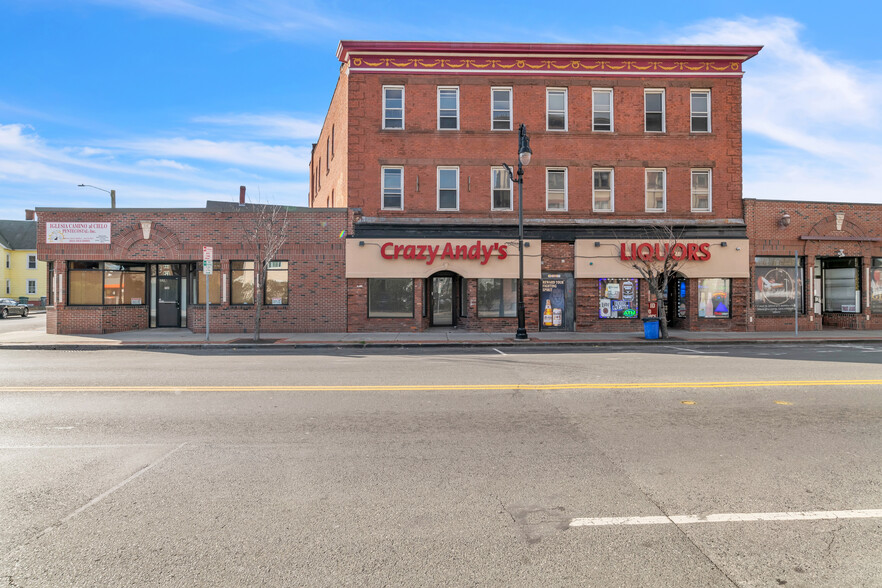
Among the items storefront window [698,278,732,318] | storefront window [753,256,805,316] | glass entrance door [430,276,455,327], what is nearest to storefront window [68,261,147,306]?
glass entrance door [430,276,455,327]

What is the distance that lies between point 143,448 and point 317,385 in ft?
12.2

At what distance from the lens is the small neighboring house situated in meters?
52.5

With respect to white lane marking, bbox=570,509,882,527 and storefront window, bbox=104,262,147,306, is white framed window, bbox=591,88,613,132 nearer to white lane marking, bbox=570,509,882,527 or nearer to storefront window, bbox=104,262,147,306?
white lane marking, bbox=570,509,882,527

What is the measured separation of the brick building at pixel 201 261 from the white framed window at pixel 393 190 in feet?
6.06

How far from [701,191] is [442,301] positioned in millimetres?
12072

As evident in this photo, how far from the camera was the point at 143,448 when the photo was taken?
5.39 m

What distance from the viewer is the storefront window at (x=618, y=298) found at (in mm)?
21047

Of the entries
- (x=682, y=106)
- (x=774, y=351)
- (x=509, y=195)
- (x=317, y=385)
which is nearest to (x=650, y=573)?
(x=317, y=385)

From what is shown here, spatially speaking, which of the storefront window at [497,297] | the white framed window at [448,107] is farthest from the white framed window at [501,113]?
the storefront window at [497,297]

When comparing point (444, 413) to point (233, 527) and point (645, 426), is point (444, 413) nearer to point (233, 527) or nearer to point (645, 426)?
point (645, 426)

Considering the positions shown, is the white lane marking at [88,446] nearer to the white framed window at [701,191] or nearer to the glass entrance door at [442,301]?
the glass entrance door at [442,301]

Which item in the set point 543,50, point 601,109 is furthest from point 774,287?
point 543,50

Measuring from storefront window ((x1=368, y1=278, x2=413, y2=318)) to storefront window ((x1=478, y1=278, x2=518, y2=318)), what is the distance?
294cm

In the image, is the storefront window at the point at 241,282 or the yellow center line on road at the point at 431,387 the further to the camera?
the storefront window at the point at 241,282
